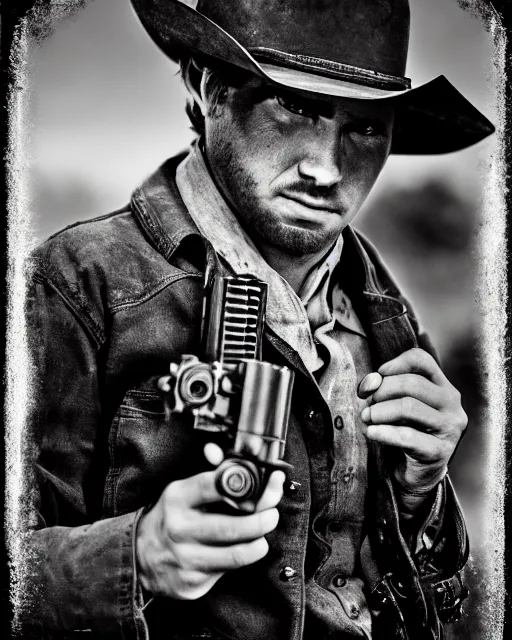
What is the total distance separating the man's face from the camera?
1.81 meters

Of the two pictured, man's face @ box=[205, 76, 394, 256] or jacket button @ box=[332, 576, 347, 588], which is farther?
jacket button @ box=[332, 576, 347, 588]

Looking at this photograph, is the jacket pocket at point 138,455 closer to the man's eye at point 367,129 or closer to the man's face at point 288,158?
the man's face at point 288,158

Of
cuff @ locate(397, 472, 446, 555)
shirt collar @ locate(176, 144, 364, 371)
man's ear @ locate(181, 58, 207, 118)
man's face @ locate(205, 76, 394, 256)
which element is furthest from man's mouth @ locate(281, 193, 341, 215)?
cuff @ locate(397, 472, 446, 555)

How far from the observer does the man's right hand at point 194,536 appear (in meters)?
1.61

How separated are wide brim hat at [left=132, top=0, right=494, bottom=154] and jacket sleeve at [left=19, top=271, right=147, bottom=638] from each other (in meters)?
0.55

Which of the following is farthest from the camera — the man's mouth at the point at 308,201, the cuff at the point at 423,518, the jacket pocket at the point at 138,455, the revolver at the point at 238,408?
the cuff at the point at 423,518

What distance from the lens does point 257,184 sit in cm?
183

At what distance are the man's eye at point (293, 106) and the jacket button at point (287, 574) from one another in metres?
0.86

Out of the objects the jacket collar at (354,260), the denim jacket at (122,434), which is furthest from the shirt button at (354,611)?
the jacket collar at (354,260)

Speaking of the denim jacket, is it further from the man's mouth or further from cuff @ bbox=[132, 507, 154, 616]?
the man's mouth

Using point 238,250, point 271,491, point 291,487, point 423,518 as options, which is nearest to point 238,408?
point 271,491

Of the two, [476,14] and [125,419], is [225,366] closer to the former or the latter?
[125,419]

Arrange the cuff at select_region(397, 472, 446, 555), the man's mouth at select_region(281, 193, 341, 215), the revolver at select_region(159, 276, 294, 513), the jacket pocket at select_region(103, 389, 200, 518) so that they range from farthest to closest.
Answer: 1. the cuff at select_region(397, 472, 446, 555)
2. the man's mouth at select_region(281, 193, 341, 215)
3. the jacket pocket at select_region(103, 389, 200, 518)
4. the revolver at select_region(159, 276, 294, 513)

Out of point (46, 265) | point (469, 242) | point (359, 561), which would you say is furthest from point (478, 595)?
point (46, 265)
